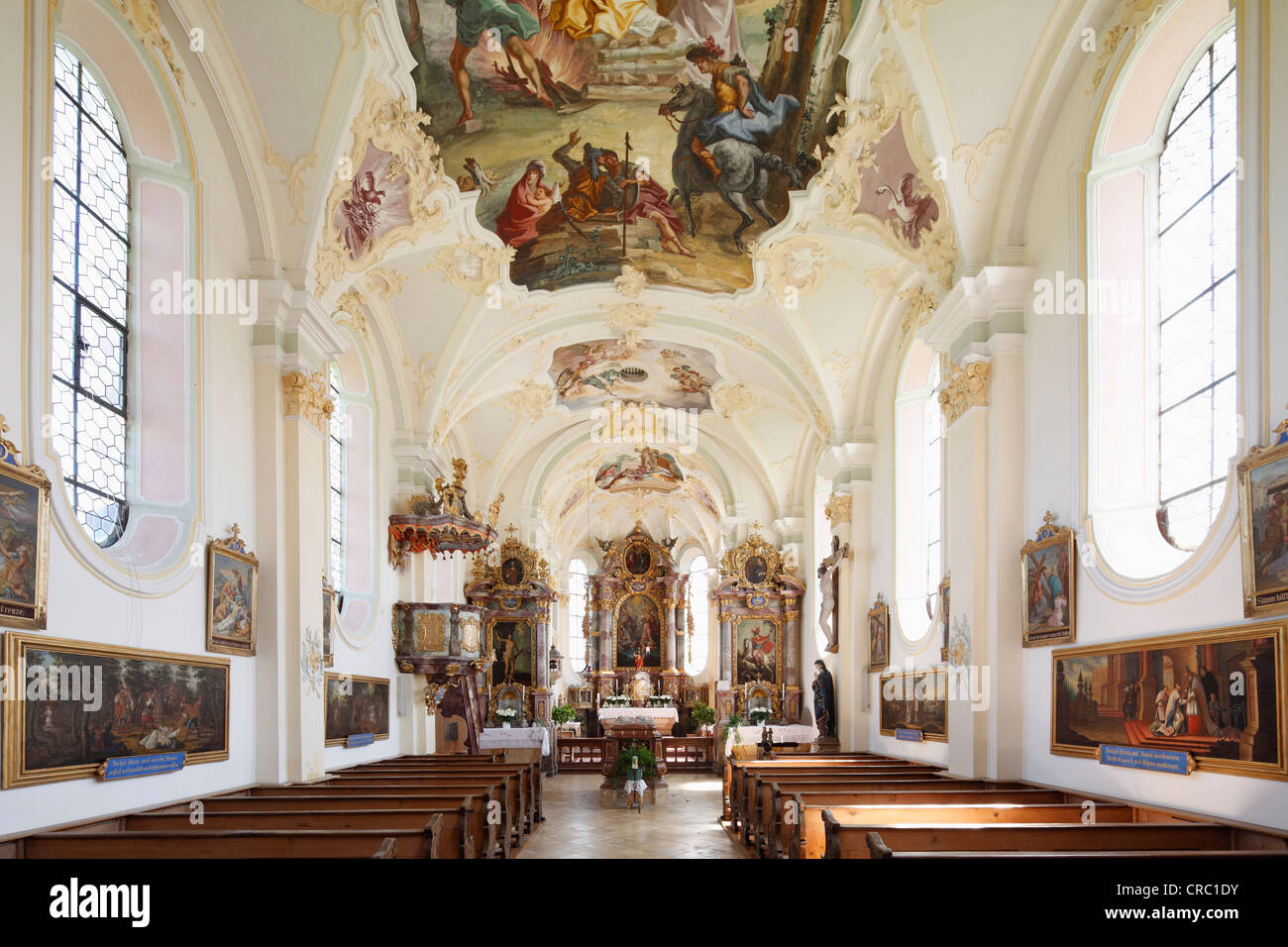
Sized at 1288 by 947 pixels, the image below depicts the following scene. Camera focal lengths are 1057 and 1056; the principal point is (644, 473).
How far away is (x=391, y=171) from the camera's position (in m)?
12.9

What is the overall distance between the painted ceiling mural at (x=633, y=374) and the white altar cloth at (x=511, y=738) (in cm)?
756

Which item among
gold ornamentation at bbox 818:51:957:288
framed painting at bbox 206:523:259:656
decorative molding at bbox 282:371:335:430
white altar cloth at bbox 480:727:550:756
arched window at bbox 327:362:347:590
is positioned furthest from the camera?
white altar cloth at bbox 480:727:550:756

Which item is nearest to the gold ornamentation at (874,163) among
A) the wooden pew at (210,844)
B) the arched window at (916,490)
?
the arched window at (916,490)

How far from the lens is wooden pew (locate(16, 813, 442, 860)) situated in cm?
651

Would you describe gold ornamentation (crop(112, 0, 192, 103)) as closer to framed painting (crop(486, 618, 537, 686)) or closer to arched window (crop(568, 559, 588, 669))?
framed painting (crop(486, 618, 537, 686))

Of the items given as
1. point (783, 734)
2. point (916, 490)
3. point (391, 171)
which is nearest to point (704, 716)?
point (783, 734)

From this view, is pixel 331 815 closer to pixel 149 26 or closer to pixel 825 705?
pixel 149 26

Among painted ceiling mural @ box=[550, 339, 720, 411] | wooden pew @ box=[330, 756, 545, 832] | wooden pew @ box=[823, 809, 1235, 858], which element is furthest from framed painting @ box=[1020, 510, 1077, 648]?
painted ceiling mural @ box=[550, 339, 720, 411]

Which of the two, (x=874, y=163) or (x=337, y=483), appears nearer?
(x=874, y=163)

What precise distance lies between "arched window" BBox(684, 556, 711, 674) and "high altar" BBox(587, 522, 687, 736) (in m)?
1.09

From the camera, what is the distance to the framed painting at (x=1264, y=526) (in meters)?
6.68

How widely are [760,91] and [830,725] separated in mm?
11730

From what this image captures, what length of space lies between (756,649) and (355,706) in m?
13.4

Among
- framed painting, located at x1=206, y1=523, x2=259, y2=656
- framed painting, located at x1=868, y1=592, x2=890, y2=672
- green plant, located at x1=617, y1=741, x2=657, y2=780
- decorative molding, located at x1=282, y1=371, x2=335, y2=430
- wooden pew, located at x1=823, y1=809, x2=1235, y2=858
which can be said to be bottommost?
green plant, located at x1=617, y1=741, x2=657, y2=780
